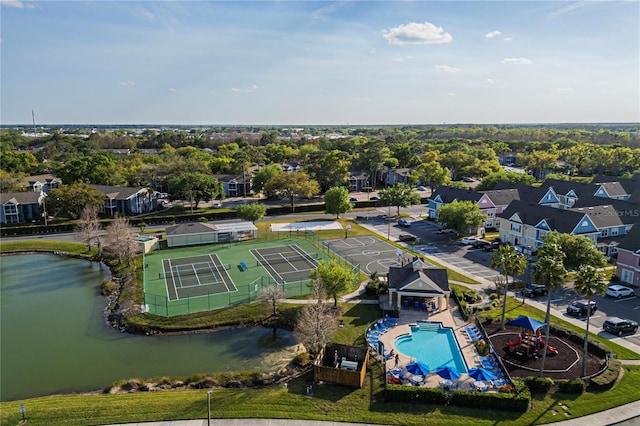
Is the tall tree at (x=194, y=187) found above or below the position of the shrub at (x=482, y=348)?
above

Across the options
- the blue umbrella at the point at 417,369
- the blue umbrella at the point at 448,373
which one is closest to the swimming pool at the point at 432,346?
the blue umbrella at the point at 448,373

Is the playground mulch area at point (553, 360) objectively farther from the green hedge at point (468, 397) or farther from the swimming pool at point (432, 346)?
the green hedge at point (468, 397)

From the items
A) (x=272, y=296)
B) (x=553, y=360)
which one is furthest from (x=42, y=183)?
(x=553, y=360)

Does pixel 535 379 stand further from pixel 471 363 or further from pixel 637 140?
pixel 637 140

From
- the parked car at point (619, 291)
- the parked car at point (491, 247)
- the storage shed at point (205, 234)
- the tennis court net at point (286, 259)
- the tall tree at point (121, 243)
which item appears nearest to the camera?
the parked car at point (619, 291)

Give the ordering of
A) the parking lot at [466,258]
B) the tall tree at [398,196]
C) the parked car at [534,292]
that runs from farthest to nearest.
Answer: the tall tree at [398,196] → the parked car at [534,292] → the parking lot at [466,258]

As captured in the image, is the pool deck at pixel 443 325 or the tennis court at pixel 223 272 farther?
the tennis court at pixel 223 272

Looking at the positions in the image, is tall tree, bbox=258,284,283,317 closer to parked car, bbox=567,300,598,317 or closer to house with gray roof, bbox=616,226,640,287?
parked car, bbox=567,300,598,317

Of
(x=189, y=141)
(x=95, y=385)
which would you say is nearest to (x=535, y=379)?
(x=95, y=385)
